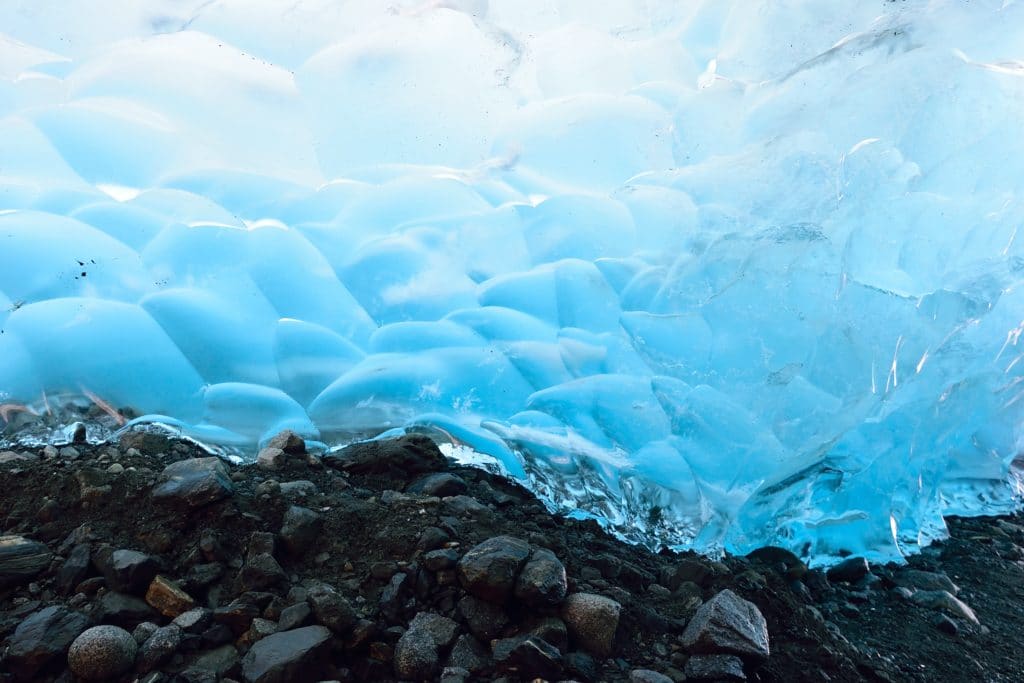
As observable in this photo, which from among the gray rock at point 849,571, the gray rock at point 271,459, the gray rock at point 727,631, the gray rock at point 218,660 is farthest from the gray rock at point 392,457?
the gray rock at point 849,571

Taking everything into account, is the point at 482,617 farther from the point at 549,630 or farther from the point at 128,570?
the point at 128,570

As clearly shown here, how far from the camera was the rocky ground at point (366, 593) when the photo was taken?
59.2 inches

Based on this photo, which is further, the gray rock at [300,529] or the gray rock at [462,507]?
the gray rock at [462,507]

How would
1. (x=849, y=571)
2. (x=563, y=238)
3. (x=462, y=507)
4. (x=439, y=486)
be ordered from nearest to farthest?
(x=462, y=507) < (x=439, y=486) < (x=849, y=571) < (x=563, y=238)

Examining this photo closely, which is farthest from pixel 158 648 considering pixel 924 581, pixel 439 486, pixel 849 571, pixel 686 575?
pixel 924 581

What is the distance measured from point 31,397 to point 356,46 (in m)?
1.89

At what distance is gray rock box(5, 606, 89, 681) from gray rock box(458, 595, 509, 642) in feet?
2.48

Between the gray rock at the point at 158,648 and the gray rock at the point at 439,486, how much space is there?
2.48 feet

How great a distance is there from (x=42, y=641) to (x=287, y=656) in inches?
18.7

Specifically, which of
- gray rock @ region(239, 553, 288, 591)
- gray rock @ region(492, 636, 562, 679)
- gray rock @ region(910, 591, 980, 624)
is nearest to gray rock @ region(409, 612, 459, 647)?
gray rock @ region(492, 636, 562, 679)

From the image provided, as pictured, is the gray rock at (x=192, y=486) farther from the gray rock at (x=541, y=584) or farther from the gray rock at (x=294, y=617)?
the gray rock at (x=541, y=584)

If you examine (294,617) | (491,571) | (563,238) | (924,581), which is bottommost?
(924,581)

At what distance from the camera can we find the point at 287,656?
1445mm

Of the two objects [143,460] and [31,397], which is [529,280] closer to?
[143,460]
